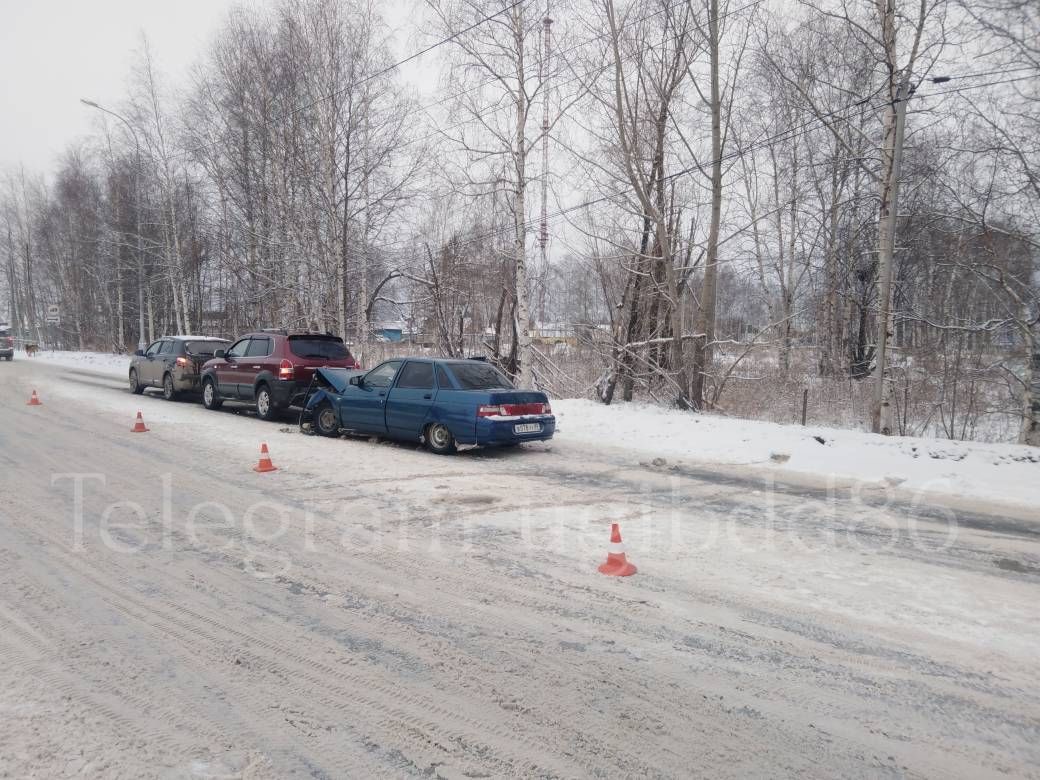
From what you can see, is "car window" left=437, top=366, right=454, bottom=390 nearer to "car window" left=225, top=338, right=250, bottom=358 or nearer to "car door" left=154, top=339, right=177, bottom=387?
"car window" left=225, top=338, right=250, bottom=358

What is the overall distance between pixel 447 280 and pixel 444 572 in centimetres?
1944

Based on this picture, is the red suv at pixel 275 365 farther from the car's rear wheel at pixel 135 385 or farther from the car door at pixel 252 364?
the car's rear wheel at pixel 135 385

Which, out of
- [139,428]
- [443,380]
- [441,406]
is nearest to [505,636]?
[441,406]

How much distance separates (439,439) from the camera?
1007 centimetres

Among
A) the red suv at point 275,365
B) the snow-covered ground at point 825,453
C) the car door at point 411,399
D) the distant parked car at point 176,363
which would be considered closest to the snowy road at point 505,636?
the snow-covered ground at point 825,453

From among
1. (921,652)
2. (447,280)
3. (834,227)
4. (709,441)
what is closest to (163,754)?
(921,652)

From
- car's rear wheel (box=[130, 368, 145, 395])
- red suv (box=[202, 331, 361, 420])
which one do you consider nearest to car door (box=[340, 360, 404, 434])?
red suv (box=[202, 331, 361, 420])

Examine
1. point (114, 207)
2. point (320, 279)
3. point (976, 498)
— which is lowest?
point (976, 498)

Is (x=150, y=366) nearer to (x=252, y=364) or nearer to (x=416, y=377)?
(x=252, y=364)

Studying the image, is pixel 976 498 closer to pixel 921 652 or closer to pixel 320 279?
pixel 921 652

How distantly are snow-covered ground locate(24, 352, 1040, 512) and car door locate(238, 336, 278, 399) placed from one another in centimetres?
656

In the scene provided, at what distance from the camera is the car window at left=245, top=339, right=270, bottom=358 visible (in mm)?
13875

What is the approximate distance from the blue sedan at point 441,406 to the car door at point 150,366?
9.22 metres

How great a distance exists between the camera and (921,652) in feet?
12.2
